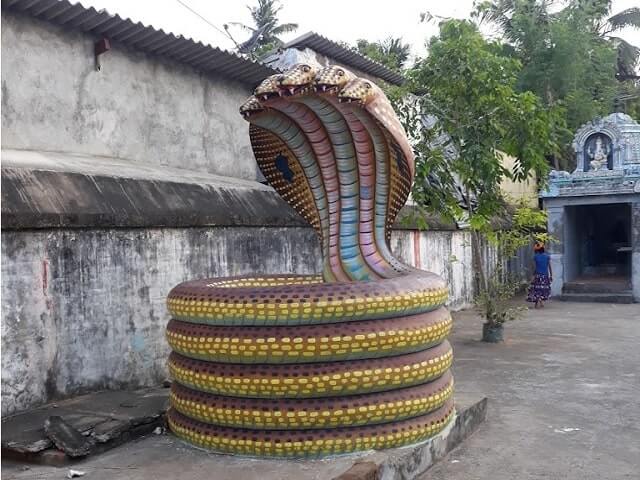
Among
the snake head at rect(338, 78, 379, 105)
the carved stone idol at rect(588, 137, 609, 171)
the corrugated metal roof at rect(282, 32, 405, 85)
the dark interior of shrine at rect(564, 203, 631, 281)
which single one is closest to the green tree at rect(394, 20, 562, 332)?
the corrugated metal roof at rect(282, 32, 405, 85)

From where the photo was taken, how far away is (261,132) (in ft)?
15.0

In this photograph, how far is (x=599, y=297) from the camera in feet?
46.8

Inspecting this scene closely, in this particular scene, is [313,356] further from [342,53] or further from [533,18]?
[533,18]

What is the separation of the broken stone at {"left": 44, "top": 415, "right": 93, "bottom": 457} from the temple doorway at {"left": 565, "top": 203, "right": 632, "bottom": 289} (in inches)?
553

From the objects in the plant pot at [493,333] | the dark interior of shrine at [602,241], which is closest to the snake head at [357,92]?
the plant pot at [493,333]

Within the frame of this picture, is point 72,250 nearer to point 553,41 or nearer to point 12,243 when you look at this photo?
point 12,243

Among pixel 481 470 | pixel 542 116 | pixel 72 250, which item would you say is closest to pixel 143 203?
pixel 72 250

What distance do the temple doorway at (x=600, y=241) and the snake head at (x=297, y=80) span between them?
44.6 feet

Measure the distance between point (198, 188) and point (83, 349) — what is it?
2.12 meters

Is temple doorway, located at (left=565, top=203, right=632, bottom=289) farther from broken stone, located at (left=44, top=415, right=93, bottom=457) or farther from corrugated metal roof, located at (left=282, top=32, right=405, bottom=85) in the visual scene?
broken stone, located at (left=44, top=415, right=93, bottom=457)

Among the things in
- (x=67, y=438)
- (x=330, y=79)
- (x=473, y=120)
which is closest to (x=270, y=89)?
(x=330, y=79)

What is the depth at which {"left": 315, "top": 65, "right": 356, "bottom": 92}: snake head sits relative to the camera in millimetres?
3488

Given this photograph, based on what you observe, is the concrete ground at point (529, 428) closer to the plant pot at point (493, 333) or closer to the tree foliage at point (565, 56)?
the plant pot at point (493, 333)

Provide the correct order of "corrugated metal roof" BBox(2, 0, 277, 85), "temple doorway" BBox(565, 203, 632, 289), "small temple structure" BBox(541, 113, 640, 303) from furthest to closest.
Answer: "temple doorway" BBox(565, 203, 632, 289)
"small temple structure" BBox(541, 113, 640, 303)
"corrugated metal roof" BBox(2, 0, 277, 85)
